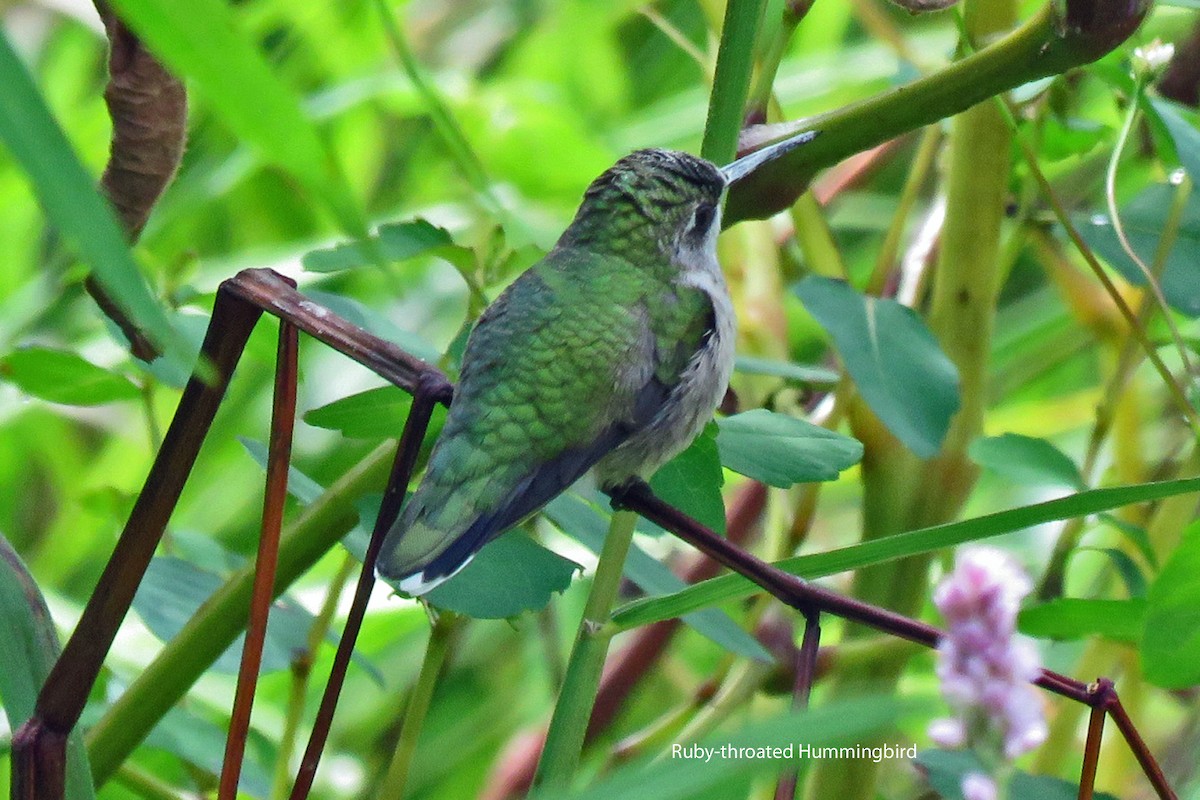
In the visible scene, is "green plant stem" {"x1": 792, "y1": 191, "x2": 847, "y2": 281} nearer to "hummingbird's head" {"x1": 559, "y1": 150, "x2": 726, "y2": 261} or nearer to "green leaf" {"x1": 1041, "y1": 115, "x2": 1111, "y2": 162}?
"hummingbird's head" {"x1": 559, "y1": 150, "x2": 726, "y2": 261}

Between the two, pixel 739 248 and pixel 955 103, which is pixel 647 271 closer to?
pixel 739 248

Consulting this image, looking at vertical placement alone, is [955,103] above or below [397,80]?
below

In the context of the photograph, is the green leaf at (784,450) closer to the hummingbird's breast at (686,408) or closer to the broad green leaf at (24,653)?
the hummingbird's breast at (686,408)

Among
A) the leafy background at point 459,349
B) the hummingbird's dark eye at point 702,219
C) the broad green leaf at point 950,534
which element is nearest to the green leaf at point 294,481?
the leafy background at point 459,349

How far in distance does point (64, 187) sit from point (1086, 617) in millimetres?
890

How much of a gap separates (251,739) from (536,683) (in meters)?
1.38

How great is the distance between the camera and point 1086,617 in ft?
3.34

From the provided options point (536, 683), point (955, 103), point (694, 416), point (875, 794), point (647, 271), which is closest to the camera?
point (955, 103)

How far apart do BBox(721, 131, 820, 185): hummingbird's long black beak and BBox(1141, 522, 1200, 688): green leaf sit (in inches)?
14.3

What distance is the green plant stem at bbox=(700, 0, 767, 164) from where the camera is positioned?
852 mm

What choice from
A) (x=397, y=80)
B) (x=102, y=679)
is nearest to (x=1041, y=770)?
(x=102, y=679)

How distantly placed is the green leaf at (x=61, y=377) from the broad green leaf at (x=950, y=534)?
24.0 inches

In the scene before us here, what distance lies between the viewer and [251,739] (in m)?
1.48

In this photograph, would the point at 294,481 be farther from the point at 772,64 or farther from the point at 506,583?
the point at 772,64
